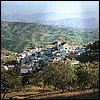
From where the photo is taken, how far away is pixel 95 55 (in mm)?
23047

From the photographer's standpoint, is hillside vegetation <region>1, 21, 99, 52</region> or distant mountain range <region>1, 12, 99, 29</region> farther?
hillside vegetation <region>1, 21, 99, 52</region>

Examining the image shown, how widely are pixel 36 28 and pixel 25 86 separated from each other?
92.0 m

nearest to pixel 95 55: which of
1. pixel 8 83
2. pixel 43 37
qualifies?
pixel 8 83

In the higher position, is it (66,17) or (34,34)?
Result: (34,34)

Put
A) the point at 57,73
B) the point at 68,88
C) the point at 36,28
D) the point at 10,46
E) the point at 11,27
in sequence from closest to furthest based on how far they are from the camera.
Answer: the point at 57,73
the point at 68,88
the point at 10,46
the point at 36,28
the point at 11,27

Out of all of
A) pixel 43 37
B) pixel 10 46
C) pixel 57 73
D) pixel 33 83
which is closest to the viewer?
pixel 57 73

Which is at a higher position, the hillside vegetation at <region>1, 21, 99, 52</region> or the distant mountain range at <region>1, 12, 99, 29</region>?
the hillside vegetation at <region>1, 21, 99, 52</region>

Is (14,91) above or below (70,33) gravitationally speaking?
below

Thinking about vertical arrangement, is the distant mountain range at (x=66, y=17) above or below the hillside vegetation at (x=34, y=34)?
below

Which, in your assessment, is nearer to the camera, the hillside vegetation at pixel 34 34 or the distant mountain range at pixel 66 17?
the distant mountain range at pixel 66 17

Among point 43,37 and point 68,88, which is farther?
point 43,37

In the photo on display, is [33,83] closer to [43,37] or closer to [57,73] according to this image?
[57,73]

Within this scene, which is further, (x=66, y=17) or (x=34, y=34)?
(x=34, y=34)

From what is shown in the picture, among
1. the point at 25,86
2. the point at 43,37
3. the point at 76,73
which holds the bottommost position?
the point at 25,86
